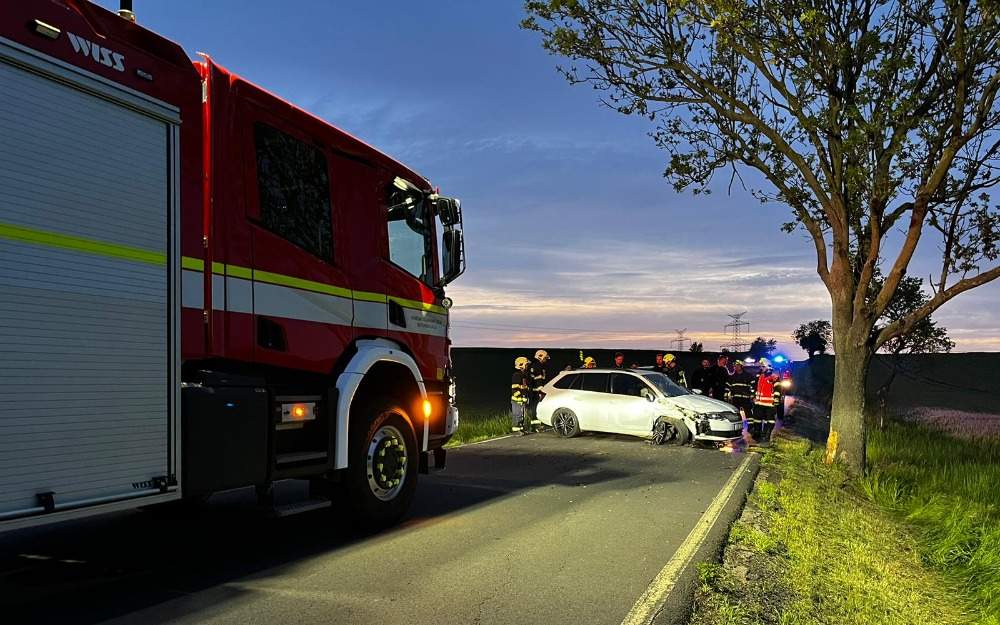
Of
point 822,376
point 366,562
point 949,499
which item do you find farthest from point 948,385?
point 366,562

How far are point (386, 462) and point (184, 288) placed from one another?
2.48m

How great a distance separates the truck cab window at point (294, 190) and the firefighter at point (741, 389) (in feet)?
37.7

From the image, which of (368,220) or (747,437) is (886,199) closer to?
(747,437)

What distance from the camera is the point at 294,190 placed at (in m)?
5.32

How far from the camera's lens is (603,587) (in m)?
4.50

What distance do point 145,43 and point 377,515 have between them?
13.0 feet

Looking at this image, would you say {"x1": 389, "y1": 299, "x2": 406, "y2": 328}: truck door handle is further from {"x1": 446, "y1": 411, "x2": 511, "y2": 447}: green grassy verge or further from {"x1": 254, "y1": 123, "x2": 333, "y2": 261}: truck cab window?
{"x1": 446, "y1": 411, "x2": 511, "y2": 447}: green grassy verge

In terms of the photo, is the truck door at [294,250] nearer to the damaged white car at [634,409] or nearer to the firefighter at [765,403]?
the damaged white car at [634,409]

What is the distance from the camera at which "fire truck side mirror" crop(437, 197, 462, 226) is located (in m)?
6.78

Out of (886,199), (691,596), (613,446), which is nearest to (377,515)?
(691,596)

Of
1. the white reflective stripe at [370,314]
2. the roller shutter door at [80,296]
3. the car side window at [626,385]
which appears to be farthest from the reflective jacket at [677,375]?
the roller shutter door at [80,296]

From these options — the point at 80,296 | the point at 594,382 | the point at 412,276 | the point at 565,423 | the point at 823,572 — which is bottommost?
the point at 823,572

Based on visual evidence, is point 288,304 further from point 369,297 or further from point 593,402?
point 593,402

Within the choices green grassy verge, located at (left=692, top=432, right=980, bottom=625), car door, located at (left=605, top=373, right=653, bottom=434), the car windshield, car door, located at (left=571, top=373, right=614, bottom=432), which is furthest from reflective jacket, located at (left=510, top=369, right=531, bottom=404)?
green grassy verge, located at (left=692, top=432, right=980, bottom=625)
